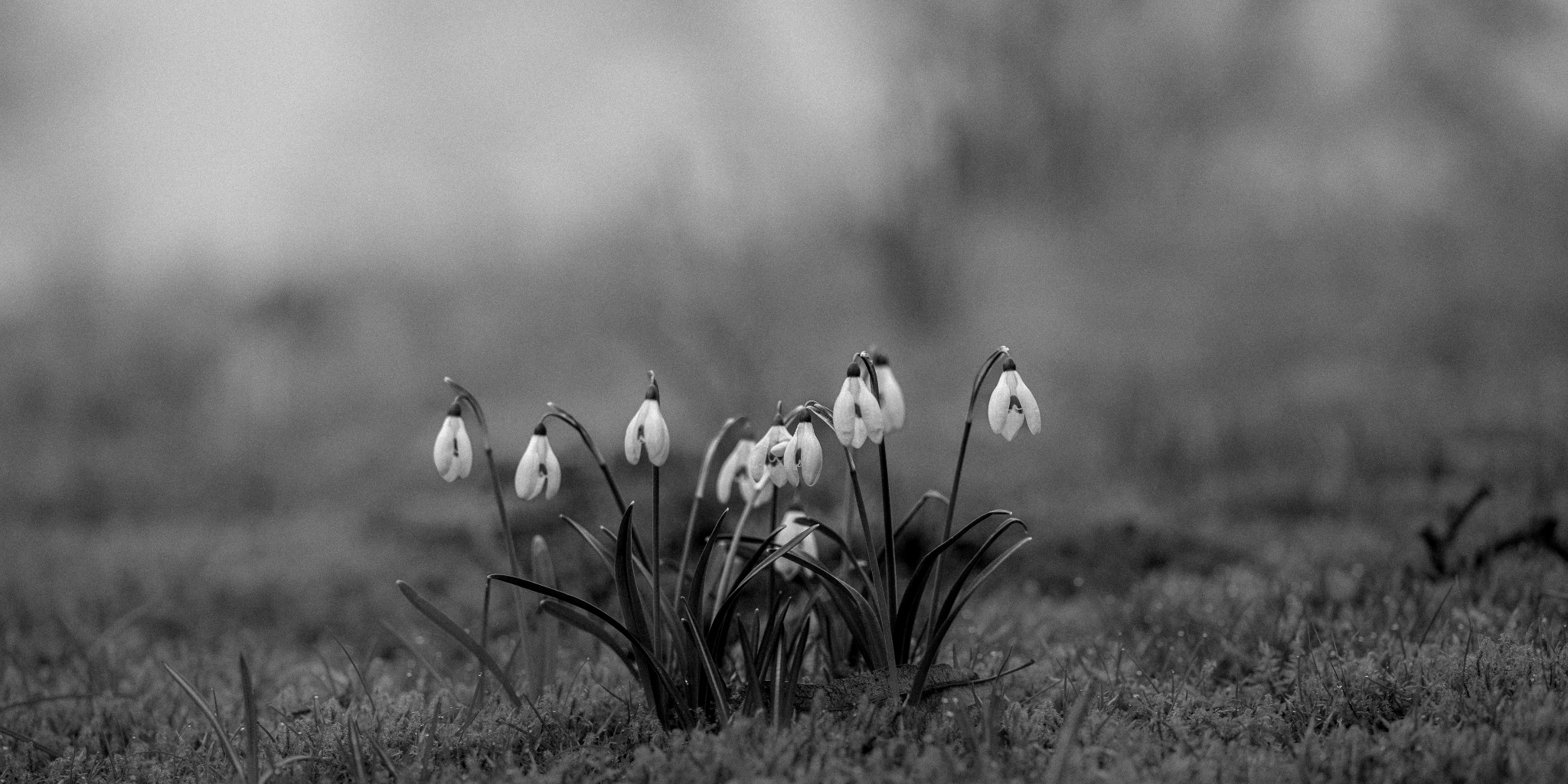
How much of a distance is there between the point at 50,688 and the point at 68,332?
11.6 m

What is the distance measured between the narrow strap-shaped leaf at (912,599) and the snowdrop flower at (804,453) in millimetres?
316

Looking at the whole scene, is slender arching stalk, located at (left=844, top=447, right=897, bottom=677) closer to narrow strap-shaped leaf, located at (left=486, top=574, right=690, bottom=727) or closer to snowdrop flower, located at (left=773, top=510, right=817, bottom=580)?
snowdrop flower, located at (left=773, top=510, right=817, bottom=580)

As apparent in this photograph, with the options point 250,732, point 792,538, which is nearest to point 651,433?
point 792,538

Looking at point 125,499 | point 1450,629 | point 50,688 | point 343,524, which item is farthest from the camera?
point 125,499

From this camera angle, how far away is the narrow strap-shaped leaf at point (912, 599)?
2156 millimetres

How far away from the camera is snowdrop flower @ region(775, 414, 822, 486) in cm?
205

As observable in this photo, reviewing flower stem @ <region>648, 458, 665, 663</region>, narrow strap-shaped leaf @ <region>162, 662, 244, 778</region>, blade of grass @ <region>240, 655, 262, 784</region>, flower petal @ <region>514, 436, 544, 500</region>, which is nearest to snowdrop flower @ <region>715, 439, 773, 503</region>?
flower stem @ <region>648, 458, 665, 663</region>

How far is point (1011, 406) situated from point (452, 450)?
4.27ft

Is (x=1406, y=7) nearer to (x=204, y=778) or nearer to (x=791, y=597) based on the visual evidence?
(x=791, y=597)

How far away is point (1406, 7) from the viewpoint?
1286 centimetres

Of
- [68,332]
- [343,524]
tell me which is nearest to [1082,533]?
[343,524]

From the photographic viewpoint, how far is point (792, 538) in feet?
7.99

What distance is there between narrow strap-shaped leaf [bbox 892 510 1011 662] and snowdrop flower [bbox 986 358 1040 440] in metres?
0.19

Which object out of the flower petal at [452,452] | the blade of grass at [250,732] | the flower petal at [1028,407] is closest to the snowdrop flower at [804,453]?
the flower petal at [1028,407]
